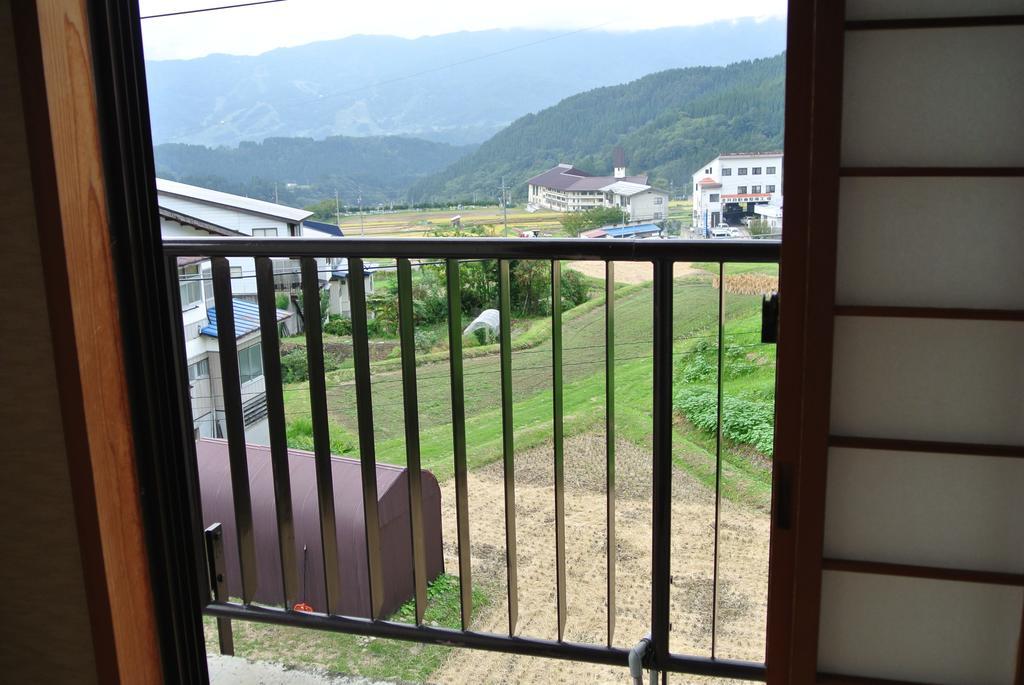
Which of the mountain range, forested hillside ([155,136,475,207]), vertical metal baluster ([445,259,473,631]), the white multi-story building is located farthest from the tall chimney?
vertical metal baluster ([445,259,473,631])

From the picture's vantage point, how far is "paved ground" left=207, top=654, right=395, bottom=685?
6.38ft

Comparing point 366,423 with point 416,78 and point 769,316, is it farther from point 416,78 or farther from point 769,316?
point 416,78

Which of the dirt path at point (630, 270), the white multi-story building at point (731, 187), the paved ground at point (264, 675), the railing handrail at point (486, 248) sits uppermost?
the white multi-story building at point (731, 187)

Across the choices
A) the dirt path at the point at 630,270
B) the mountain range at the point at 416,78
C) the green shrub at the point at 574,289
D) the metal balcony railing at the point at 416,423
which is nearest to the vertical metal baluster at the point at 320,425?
the metal balcony railing at the point at 416,423

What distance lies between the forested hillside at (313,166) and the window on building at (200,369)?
0.81 m

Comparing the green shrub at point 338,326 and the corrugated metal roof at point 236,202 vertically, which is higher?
the corrugated metal roof at point 236,202

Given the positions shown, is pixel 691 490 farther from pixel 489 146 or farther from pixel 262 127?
pixel 262 127

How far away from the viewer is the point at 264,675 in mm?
1981

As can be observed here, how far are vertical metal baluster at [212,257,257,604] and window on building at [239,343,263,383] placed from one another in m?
0.04

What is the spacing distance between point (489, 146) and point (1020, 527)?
6.80 ft

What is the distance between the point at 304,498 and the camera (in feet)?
7.02

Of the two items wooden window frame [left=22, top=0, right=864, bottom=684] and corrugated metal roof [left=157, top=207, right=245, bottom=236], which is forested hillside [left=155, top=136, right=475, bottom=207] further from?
wooden window frame [left=22, top=0, right=864, bottom=684]

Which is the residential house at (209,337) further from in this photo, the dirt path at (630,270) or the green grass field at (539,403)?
the dirt path at (630,270)

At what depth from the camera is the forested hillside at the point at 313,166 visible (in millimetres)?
2854
